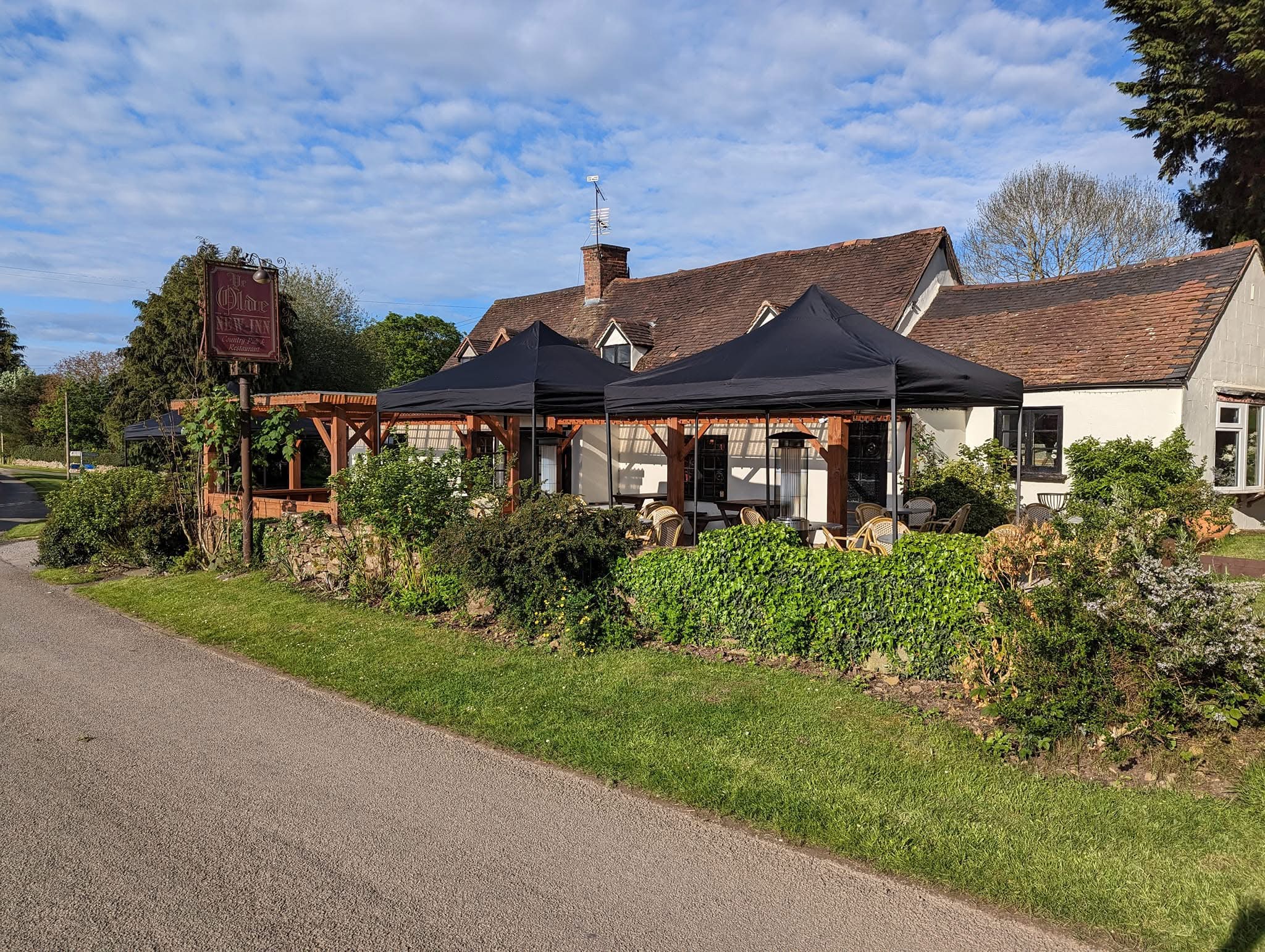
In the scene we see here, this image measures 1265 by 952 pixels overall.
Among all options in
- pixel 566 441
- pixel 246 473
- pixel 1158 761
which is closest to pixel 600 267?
pixel 566 441

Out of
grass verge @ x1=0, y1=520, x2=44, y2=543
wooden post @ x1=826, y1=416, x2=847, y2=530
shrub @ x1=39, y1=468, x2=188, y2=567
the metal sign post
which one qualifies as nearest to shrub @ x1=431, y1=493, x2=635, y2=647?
the metal sign post

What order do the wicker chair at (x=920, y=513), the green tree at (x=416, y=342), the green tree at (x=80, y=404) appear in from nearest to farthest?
the wicker chair at (x=920, y=513), the green tree at (x=80, y=404), the green tree at (x=416, y=342)

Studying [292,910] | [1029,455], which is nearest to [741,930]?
[292,910]

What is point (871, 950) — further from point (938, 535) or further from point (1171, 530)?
point (1171, 530)

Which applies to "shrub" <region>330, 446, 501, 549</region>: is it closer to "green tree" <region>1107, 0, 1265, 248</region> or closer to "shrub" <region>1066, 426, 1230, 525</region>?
"shrub" <region>1066, 426, 1230, 525</region>

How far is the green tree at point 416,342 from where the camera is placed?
5694 cm

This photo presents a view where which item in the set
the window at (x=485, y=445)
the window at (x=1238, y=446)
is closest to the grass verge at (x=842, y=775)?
the window at (x=485, y=445)

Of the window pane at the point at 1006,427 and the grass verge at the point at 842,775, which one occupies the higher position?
the window pane at the point at 1006,427

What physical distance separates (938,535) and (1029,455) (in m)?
10.9

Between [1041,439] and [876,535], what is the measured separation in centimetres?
857

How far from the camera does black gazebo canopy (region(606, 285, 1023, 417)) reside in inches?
298

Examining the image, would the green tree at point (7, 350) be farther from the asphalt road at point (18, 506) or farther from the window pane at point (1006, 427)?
the window pane at point (1006, 427)

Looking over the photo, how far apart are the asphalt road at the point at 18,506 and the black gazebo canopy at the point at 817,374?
18.5 meters

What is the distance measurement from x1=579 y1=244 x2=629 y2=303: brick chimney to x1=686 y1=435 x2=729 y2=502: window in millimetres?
7871
